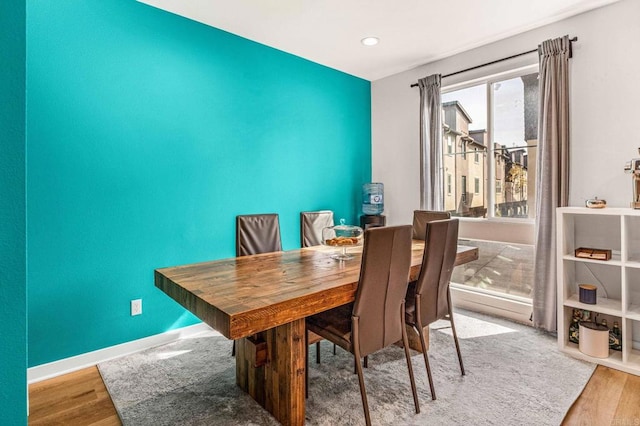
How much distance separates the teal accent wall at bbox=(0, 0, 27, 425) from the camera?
0.86 m

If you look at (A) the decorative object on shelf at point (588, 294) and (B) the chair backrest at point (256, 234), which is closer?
(A) the decorative object on shelf at point (588, 294)

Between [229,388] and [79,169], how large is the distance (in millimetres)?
1836

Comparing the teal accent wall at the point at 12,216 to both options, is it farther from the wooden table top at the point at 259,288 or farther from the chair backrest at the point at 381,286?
the chair backrest at the point at 381,286

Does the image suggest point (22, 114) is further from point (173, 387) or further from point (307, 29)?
point (307, 29)

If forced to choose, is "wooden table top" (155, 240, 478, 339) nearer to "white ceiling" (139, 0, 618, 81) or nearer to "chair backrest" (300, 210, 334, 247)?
"chair backrest" (300, 210, 334, 247)

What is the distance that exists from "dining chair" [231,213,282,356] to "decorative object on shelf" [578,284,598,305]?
2.37 metres

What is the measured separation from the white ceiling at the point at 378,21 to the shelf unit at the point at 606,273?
170cm

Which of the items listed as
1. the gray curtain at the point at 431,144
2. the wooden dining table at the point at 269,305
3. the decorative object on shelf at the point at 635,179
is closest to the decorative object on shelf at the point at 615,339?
the decorative object on shelf at the point at 635,179

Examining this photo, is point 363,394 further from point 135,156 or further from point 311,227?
point 135,156

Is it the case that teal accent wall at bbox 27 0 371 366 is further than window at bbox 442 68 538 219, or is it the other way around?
window at bbox 442 68 538 219

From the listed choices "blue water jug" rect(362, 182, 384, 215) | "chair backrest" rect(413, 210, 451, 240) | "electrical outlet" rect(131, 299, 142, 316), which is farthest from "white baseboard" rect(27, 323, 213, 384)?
"blue water jug" rect(362, 182, 384, 215)

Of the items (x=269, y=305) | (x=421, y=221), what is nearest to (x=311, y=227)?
(x=421, y=221)

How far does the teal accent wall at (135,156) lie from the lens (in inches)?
90.0

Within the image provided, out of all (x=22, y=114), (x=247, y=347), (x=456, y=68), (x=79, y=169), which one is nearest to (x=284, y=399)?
(x=247, y=347)
